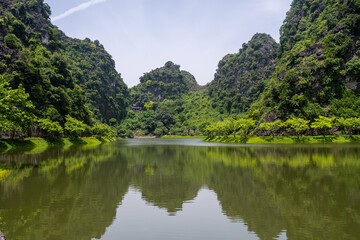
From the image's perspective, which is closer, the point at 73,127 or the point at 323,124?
the point at 323,124

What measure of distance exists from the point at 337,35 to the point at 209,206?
301 ft

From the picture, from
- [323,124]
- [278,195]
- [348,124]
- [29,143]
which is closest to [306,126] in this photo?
[323,124]

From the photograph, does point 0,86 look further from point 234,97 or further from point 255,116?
point 234,97

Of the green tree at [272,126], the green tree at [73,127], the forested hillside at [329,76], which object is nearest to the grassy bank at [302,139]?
the green tree at [272,126]

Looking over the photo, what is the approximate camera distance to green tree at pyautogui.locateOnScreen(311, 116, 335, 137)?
2754 inches

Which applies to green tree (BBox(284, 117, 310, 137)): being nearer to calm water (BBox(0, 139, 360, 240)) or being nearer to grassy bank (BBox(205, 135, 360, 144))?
grassy bank (BBox(205, 135, 360, 144))

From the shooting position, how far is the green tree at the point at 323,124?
69.9m

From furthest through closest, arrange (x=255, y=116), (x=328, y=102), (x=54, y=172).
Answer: (x=255, y=116) < (x=328, y=102) < (x=54, y=172)

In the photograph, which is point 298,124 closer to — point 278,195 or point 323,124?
point 323,124

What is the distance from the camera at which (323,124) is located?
7000 centimetres

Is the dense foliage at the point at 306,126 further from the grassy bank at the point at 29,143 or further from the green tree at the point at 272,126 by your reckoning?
the grassy bank at the point at 29,143

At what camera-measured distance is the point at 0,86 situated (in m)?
24.9

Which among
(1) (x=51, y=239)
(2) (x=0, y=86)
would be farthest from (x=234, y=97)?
(1) (x=51, y=239)

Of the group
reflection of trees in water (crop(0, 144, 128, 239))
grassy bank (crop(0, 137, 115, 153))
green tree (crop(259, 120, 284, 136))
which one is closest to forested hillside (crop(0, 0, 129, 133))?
grassy bank (crop(0, 137, 115, 153))
